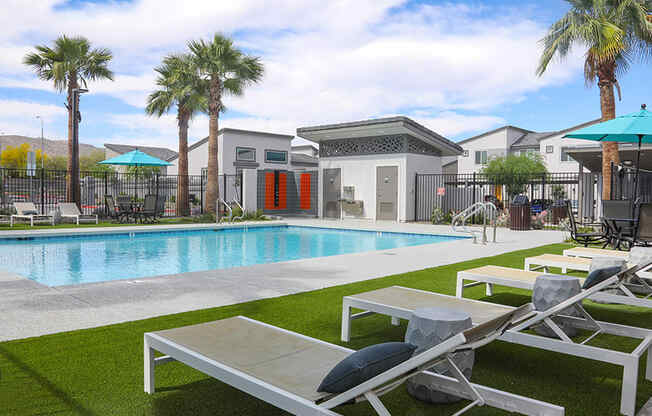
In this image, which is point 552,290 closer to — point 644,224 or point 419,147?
point 644,224

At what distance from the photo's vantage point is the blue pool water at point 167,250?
27.7 ft

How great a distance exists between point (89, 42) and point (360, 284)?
17.9 metres

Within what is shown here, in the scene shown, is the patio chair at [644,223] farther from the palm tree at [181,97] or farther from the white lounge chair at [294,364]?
the palm tree at [181,97]

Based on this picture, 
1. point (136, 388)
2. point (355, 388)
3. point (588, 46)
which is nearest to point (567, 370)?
point (355, 388)

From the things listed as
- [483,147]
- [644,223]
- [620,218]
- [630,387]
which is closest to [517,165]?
[483,147]

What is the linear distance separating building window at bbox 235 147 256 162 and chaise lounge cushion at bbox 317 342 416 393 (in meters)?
30.7

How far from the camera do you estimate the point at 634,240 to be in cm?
785

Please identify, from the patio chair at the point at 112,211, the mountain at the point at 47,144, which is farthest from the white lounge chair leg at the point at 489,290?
the mountain at the point at 47,144

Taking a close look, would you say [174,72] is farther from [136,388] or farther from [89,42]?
[136,388]

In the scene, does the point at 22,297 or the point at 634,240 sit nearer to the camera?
the point at 22,297

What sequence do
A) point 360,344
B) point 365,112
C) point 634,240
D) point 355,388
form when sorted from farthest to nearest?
point 365,112 < point 634,240 < point 360,344 < point 355,388

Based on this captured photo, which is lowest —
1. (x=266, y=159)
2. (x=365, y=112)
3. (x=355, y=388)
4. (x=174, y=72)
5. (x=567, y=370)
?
(x=567, y=370)

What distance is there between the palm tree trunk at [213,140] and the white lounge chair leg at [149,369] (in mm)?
16611

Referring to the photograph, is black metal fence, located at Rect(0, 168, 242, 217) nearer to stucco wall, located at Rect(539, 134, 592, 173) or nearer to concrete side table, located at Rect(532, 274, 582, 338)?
concrete side table, located at Rect(532, 274, 582, 338)
